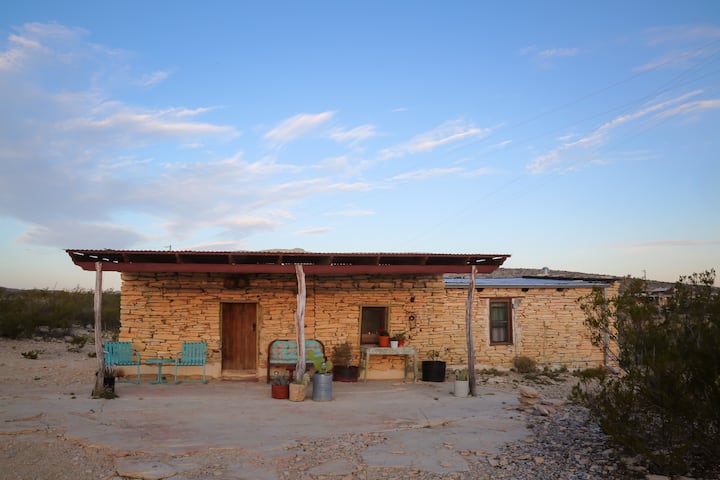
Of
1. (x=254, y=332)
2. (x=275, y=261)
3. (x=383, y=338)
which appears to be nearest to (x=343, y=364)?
(x=383, y=338)

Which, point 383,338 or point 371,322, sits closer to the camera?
point 383,338

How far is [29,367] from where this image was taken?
49.0 feet

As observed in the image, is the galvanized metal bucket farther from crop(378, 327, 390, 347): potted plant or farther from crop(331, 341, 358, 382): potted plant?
crop(378, 327, 390, 347): potted plant

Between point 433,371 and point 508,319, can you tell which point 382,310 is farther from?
point 508,319

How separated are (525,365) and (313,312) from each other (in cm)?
570

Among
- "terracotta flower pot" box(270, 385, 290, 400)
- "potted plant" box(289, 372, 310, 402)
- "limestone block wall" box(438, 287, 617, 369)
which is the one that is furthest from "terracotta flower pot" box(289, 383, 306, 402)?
"limestone block wall" box(438, 287, 617, 369)

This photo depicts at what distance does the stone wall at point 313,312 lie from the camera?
12742 mm

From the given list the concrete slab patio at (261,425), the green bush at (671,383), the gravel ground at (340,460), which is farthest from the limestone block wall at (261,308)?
the green bush at (671,383)

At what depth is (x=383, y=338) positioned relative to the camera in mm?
13094

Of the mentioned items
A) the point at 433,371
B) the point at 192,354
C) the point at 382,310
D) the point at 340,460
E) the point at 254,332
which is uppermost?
the point at 382,310

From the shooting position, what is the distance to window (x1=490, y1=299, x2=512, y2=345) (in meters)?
14.9

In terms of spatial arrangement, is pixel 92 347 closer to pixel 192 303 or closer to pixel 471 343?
pixel 192 303

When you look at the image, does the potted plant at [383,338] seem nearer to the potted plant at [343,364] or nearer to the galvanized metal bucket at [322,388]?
the potted plant at [343,364]

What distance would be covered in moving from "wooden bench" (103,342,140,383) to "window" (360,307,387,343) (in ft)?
17.1
